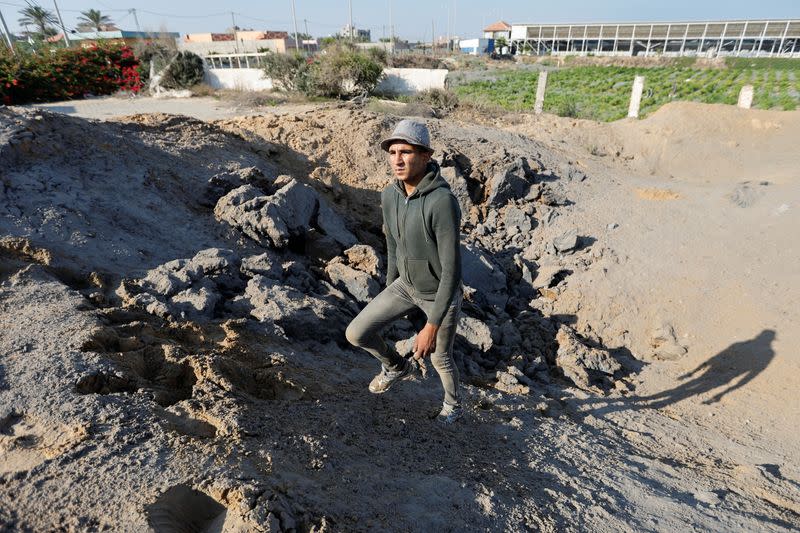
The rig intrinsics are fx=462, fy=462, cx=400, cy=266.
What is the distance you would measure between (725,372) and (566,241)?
2809 millimetres

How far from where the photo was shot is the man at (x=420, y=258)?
245 centimetres

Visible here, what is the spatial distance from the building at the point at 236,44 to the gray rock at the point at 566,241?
58.2 feet

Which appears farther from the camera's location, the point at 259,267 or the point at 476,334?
the point at 476,334

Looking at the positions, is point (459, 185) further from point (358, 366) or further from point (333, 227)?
point (358, 366)

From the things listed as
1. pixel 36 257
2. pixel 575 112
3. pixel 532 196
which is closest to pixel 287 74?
pixel 575 112

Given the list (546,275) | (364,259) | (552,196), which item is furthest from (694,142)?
(364,259)

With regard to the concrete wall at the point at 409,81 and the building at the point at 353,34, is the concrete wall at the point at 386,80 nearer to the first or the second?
the concrete wall at the point at 409,81

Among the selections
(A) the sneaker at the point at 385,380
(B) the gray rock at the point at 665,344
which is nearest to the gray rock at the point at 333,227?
(A) the sneaker at the point at 385,380

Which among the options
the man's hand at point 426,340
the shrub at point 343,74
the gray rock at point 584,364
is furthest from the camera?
the shrub at point 343,74

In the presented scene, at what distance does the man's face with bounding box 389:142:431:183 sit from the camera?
8.10ft

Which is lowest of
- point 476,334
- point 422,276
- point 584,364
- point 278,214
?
point 584,364

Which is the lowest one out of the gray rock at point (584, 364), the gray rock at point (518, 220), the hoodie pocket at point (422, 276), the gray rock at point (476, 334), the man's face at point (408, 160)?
the gray rock at point (584, 364)

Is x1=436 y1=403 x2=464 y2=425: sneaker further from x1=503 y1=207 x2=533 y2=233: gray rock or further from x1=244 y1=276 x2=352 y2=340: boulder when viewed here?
x1=503 y1=207 x2=533 y2=233: gray rock

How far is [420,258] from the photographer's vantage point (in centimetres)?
265
